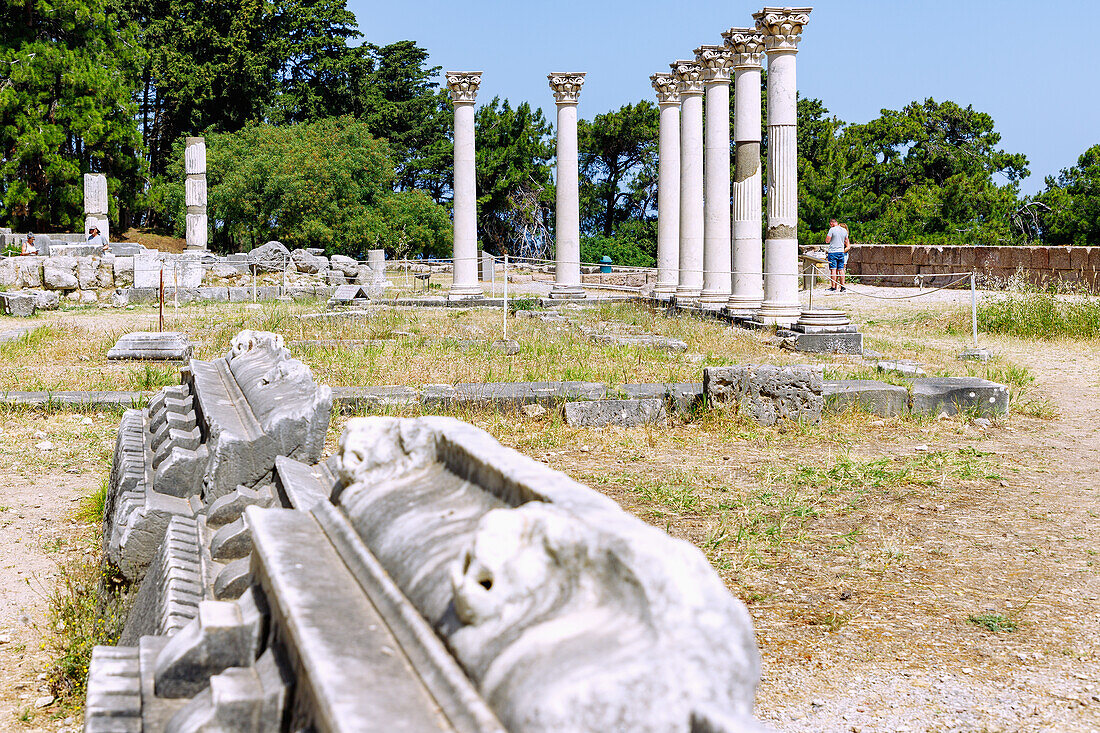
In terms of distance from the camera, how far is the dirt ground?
12.6 feet

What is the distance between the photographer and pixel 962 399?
9445mm

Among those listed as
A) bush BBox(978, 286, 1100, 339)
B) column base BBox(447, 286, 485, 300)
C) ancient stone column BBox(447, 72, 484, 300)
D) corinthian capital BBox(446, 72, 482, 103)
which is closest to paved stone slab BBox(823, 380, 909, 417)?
bush BBox(978, 286, 1100, 339)

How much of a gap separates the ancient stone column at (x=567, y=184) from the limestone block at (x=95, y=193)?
15.9m

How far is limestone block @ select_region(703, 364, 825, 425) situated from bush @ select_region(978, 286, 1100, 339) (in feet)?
24.8

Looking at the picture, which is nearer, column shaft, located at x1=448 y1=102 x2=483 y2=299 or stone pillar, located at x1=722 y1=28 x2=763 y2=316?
stone pillar, located at x1=722 y1=28 x2=763 y2=316

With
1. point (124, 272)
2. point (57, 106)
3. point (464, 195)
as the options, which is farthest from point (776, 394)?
point (57, 106)

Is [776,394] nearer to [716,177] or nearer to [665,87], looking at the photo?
Result: [716,177]

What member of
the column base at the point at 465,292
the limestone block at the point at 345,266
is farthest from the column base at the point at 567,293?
the limestone block at the point at 345,266

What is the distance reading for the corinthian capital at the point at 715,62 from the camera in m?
20.3

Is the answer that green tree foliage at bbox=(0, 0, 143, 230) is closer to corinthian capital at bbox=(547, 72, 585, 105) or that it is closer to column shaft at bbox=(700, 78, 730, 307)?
corinthian capital at bbox=(547, 72, 585, 105)

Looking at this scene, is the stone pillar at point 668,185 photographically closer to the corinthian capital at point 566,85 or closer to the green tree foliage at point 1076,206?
the corinthian capital at point 566,85

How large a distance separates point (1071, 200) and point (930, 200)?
5204mm

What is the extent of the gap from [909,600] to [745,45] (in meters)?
14.5

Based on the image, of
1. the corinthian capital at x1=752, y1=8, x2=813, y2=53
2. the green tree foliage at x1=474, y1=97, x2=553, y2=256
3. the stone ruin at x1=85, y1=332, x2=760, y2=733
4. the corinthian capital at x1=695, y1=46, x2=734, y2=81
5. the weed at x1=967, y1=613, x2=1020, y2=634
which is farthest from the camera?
the green tree foliage at x1=474, y1=97, x2=553, y2=256
